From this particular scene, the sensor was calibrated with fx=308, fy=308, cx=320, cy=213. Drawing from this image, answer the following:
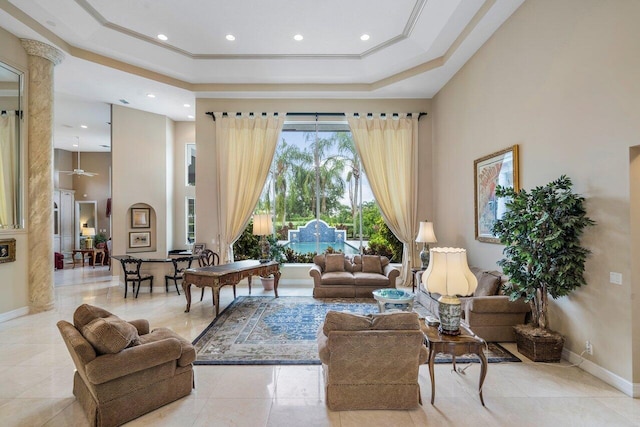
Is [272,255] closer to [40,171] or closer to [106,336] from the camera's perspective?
[40,171]

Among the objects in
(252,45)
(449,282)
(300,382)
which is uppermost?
(252,45)

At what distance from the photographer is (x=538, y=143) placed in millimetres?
3885

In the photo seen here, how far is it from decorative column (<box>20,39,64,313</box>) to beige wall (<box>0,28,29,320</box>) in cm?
7

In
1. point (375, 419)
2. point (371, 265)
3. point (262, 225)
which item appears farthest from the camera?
point (371, 265)

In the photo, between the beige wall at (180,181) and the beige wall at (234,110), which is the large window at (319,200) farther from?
the beige wall at (180,181)

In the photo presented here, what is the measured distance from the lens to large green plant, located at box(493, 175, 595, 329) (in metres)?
3.17

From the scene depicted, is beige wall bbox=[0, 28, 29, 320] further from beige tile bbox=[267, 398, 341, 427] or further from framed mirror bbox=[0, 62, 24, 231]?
beige tile bbox=[267, 398, 341, 427]

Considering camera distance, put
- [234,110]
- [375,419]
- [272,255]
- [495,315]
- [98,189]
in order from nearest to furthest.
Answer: [375,419] → [495,315] → [272,255] → [234,110] → [98,189]

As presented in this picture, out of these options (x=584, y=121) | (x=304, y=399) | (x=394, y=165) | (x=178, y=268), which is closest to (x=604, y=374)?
(x=584, y=121)

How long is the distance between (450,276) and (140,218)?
839 cm

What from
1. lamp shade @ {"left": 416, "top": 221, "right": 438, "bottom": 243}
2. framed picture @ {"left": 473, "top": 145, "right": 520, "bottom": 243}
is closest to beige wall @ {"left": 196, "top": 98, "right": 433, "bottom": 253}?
lamp shade @ {"left": 416, "top": 221, "right": 438, "bottom": 243}

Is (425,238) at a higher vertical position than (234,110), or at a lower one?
lower

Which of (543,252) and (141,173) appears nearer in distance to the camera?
(543,252)

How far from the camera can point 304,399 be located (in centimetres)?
279
